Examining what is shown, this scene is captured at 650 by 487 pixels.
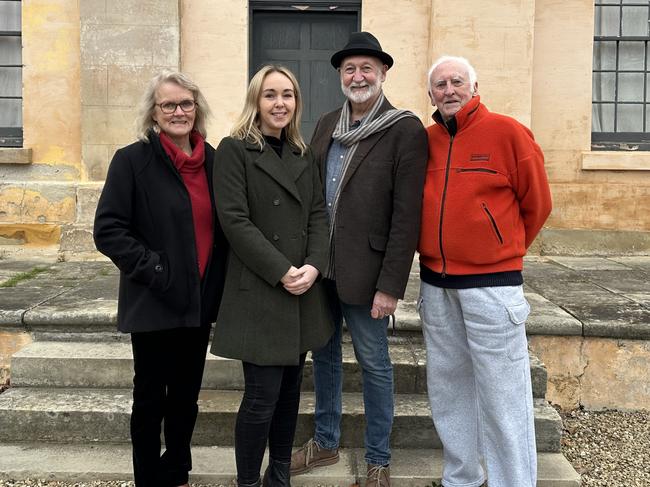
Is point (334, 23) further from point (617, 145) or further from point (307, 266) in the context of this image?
point (307, 266)

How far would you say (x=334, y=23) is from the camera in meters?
7.12

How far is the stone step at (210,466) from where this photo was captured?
322cm

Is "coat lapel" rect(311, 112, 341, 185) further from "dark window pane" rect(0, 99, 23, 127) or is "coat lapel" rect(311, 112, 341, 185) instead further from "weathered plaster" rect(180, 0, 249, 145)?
"dark window pane" rect(0, 99, 23, 127)

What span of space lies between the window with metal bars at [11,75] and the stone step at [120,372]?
4.10 m

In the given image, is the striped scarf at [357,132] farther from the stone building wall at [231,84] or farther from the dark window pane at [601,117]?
the dark window pane at [601,117]

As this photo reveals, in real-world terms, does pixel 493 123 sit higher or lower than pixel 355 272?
higher

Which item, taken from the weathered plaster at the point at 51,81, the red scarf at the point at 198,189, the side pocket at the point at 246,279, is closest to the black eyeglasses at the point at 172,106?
the red scarf at the point at 198,189

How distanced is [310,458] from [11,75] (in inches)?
245

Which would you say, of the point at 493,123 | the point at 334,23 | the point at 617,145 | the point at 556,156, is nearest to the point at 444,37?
the point at 334,23

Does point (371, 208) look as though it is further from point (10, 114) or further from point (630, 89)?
point (10, 114)

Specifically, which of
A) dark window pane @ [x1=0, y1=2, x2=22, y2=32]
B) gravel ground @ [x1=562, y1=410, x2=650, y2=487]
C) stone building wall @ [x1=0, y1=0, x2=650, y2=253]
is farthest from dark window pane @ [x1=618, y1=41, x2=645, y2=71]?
dark window pane @ [x1=0, y1=2, x2=22, y2=32]

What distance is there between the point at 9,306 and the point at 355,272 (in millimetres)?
2874

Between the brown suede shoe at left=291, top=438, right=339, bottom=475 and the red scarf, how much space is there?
1.18 m

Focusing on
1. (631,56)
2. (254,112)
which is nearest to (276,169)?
(254,112)
